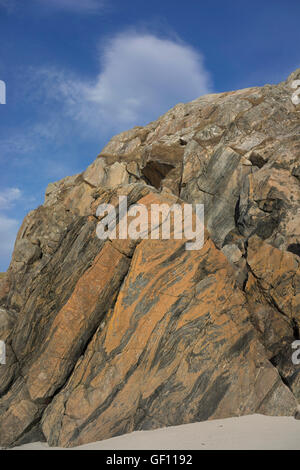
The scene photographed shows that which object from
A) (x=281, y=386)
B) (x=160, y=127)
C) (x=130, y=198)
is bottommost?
(x=281, y=386)

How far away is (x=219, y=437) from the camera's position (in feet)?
35.7

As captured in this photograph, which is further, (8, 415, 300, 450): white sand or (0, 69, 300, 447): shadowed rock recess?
(0, 69, 300, 447): shadowed rock recess

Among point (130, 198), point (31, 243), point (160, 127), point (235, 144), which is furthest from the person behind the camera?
point (160, 127)

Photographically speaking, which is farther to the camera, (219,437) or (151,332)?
A: (151,332)

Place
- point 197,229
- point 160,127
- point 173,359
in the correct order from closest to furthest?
point 173,359
point 197,229
point 160,127

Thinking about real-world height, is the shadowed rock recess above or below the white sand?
above

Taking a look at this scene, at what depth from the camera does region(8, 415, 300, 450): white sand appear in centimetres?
1018

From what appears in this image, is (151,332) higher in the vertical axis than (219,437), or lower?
higher

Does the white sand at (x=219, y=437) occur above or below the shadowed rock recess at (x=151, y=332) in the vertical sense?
below

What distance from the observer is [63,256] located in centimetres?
1555

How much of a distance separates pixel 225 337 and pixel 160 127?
80.8ft

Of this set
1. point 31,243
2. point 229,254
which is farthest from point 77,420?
point 31,243

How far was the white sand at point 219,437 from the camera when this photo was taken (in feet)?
33.4
